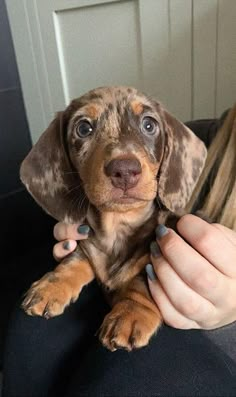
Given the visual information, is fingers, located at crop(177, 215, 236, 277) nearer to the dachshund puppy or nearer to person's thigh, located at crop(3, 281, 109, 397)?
the dachshund puppy

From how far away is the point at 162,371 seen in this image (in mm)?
856

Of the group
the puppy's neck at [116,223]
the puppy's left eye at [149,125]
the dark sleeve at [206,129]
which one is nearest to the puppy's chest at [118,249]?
the puppy's neck at [116,223]

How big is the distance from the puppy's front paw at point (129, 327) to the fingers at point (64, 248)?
28cm

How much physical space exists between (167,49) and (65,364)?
1234mm

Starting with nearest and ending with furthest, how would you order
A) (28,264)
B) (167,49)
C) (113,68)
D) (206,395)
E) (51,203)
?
(206,395) < (51,203) < (167,49) < (113,68) < (28,264)

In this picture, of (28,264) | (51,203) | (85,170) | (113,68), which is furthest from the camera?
(28,264)

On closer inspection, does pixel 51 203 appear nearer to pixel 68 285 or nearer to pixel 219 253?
pixel 68 285

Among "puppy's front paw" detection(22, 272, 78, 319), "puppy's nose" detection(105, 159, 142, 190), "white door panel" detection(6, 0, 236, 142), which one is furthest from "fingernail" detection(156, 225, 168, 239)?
"white door panel" detection(6, 0, 236, 142)

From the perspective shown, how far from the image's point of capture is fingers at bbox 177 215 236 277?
0.90 m

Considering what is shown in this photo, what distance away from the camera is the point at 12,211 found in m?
2.61

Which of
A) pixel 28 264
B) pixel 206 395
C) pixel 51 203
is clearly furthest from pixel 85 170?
pixel 28 264

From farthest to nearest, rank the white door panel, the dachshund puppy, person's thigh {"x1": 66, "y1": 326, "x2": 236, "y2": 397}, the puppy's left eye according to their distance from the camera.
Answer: the white door panel, the puppy's left eye, the dachshund puppy, person's thigh {"x1": 66, "y1": 326, "x2": 236, "y2": 397}

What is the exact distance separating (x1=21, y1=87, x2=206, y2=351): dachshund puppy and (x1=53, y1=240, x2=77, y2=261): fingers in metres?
0.02

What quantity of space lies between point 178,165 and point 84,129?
231 mm
